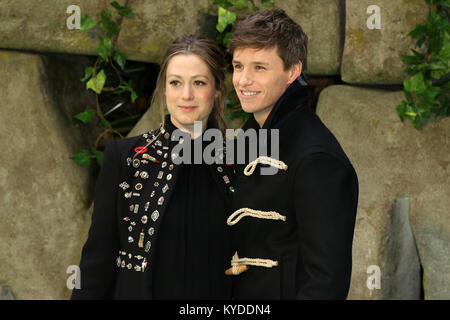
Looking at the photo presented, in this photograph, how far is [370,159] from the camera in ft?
9.16

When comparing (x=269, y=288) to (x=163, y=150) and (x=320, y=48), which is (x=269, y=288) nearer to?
(x=163, y=150)

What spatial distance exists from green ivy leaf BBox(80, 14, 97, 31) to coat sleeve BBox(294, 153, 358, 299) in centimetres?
150

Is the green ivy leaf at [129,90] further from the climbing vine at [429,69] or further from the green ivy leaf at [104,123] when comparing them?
the climbing vine at [429,69]

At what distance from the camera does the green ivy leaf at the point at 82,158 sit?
10.00 feet

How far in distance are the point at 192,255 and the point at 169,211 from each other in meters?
0.15

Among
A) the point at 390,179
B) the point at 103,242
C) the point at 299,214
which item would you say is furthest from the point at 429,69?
the point at 103,242

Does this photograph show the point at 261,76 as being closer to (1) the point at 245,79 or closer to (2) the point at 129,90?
(1) the point at 245,79

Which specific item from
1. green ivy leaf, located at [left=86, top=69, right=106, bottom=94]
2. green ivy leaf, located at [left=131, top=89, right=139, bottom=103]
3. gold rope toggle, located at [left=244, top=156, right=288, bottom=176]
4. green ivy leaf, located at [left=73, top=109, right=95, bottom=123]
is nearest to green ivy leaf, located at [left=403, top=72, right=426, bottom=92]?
gold rope toggle, located at [left=244, top=156, right=288, bottom=176]

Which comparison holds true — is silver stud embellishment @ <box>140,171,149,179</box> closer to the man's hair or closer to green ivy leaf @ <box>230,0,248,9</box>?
the man's hair

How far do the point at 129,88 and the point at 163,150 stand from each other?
103 centimetres

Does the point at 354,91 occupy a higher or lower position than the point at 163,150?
higher

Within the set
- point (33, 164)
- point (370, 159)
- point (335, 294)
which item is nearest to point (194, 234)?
point (335, 294)

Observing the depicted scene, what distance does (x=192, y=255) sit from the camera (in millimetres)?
1973

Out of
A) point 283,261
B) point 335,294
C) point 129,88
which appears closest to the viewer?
point 335,294
